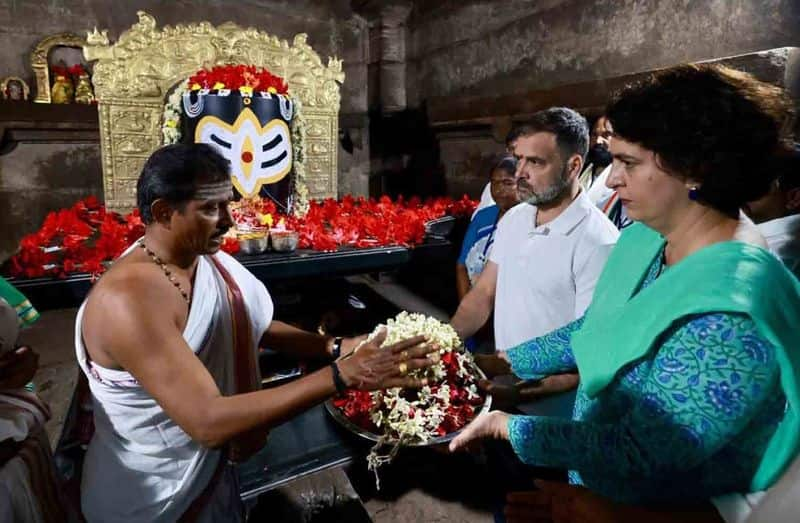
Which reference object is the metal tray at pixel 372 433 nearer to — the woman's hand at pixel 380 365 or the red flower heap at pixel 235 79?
the woman's hand at pixel 380 365

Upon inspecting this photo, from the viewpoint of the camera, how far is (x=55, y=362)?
430cm

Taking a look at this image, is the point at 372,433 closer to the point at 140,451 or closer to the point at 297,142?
the point at 140,451

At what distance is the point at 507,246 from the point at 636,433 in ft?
5.27

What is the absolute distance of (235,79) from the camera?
5699mm

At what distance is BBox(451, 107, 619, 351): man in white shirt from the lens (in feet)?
7.42

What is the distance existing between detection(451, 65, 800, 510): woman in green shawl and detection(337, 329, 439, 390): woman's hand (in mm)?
363

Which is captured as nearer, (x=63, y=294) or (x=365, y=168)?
(x=63, y=294)

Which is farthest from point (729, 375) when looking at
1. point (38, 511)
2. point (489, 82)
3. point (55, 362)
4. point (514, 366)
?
point (489, 82)

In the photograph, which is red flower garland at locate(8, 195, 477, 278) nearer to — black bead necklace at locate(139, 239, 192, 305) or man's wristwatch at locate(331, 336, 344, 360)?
man's wristwatch at locate(331, 336, 344, 360)

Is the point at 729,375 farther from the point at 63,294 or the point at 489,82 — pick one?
the point at 489,82

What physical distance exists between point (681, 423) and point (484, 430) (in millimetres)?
616

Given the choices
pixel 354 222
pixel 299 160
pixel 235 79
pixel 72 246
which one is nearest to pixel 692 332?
pixel 354 222

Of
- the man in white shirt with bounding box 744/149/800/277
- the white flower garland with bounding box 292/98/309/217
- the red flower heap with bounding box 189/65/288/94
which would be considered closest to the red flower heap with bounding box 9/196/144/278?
the red flower heap with bounding box 189/65/288/94

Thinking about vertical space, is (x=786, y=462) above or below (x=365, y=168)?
below
